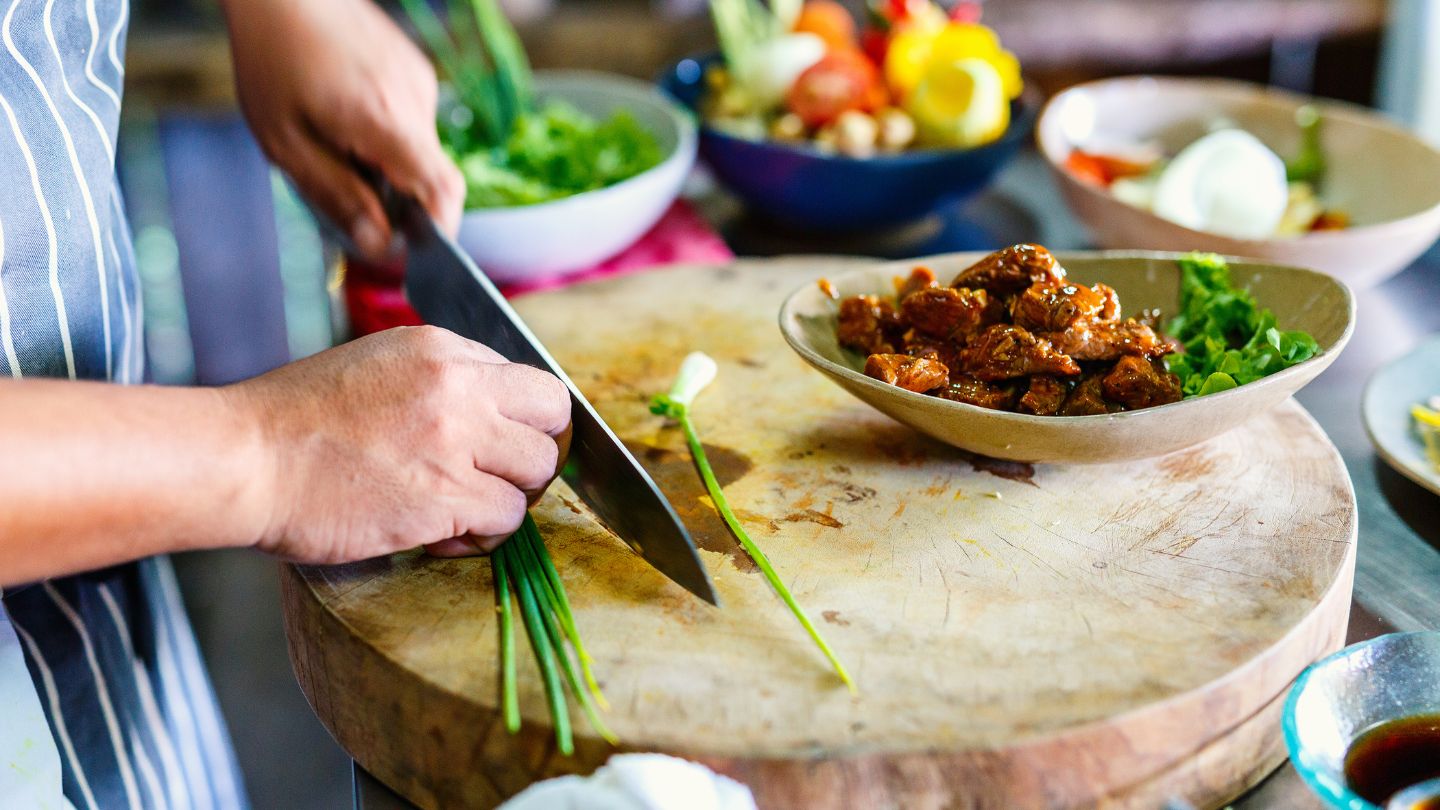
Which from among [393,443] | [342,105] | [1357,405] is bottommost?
[1357,405]

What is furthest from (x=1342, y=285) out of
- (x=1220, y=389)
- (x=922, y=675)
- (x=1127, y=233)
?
(x=922, y=675)

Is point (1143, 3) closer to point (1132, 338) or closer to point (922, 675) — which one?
point (1132, 338)

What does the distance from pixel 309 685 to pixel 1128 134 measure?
1.76 m

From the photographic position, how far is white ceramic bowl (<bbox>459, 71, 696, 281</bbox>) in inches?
68.2

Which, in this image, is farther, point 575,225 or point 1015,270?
point 575,225

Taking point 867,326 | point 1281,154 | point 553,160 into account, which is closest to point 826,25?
point 553,160

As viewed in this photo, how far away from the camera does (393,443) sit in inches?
37.3

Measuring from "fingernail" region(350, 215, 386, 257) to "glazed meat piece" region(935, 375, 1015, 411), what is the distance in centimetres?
85

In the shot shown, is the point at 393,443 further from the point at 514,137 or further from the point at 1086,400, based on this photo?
the point at 514,137

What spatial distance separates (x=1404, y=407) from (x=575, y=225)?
1175mm

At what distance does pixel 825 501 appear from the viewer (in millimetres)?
1152

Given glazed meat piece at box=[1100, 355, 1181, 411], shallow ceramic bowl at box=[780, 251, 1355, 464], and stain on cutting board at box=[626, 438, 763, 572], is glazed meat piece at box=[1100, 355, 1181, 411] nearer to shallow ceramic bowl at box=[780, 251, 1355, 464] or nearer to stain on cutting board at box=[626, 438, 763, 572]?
shallow ceramic bowl at box=[780, 251, 1355, 464]

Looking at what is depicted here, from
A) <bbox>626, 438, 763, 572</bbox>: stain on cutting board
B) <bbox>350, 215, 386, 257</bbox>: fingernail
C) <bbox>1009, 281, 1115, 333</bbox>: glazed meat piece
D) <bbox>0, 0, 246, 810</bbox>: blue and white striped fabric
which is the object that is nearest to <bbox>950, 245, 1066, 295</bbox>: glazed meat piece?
<bbox>1009, 281, 1115, 333</bbox>: glazed meat piece

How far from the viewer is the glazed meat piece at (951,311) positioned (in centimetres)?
121
